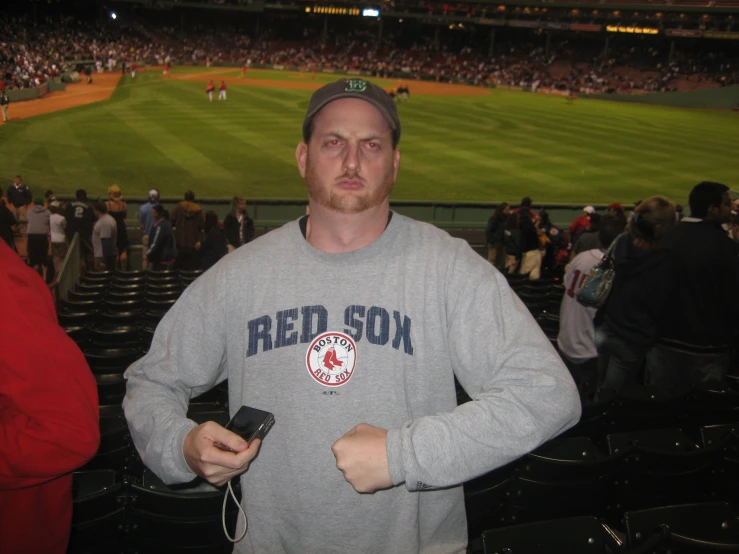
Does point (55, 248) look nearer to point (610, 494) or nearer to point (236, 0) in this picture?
point (610, 494)

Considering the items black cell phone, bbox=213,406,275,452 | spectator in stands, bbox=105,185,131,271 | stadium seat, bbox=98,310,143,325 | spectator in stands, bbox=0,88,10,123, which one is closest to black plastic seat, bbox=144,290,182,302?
stadium seat, bbox=98,310,143,325

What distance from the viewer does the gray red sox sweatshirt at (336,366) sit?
1683mm

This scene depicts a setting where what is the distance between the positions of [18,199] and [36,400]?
46.7 ft

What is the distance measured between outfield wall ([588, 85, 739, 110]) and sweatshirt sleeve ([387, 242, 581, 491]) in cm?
5017

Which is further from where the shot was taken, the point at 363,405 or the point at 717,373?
the point at 717,373

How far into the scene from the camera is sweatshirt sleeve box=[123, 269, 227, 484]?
1.71 m

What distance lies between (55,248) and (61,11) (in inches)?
1891

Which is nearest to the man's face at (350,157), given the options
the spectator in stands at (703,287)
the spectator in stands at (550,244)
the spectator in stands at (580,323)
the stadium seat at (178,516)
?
the stadium seat at (178,516)

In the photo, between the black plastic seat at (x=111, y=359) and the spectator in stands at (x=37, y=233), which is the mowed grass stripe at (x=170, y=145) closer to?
the spectator in stands at (x=37, y=233)

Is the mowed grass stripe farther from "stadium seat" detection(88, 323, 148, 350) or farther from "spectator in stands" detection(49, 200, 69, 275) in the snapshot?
"stadium seat" detection(88, 323, 148, 350)

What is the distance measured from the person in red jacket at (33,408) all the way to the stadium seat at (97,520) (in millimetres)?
1196

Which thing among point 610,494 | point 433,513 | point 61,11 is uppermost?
point 61,11

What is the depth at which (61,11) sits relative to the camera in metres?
50.3

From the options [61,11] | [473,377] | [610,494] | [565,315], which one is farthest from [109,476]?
[61,11]
